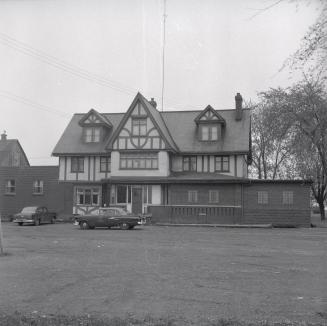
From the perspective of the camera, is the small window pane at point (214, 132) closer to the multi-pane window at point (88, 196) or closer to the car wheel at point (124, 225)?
the multi-pane window at point (88, 196)

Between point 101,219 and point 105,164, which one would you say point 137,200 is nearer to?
point 105,164

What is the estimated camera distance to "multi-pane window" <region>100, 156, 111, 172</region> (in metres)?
43.8

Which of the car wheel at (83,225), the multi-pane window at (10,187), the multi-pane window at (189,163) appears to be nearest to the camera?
the car wheel at (83,225)

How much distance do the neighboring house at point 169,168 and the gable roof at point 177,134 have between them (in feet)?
0.28

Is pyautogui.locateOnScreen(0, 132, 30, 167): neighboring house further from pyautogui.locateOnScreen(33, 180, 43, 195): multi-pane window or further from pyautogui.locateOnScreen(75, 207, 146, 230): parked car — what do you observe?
pyautogui.locateOnScreen(75, 207, 146, 230): parked car

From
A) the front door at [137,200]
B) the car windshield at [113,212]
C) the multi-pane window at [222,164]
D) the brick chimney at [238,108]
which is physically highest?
the brick chimney at [238,108]

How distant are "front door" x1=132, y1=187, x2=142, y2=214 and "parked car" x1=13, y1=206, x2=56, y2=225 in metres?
7.09

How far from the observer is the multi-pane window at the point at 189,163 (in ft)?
140

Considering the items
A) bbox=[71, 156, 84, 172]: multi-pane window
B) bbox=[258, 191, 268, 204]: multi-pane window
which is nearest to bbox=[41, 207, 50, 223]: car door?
bbox=[71, 156, 84, 172]: multi-pane window

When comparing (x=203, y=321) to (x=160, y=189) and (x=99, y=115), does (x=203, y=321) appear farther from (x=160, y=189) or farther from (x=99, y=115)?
(x=99, y=115)

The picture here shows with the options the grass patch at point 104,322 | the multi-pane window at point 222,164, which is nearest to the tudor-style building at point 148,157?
the multi-pane window at point 222,164

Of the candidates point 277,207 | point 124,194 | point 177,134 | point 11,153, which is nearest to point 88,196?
point 124,194

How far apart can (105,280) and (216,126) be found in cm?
3254

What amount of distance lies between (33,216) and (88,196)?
653 cm
